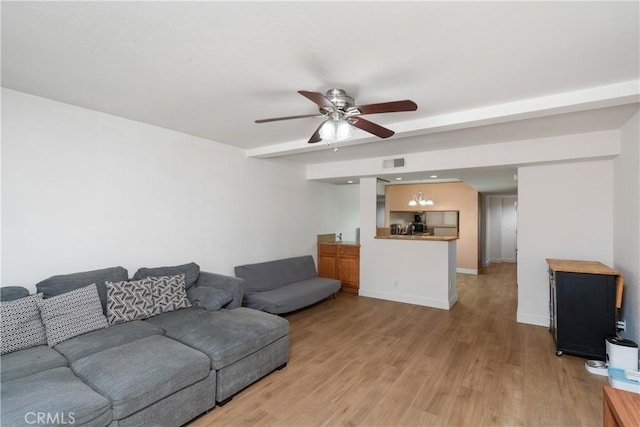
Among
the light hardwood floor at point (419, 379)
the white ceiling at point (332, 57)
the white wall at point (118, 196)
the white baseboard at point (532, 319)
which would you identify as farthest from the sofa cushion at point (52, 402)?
the white baseboard at point (532, 319)

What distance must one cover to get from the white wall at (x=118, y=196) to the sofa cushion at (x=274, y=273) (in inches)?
11.0

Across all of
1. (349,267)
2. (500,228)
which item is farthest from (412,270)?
(500,228)

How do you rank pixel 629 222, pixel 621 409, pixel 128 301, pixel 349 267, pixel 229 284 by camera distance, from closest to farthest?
pixel 621 409
pixel 128 301
pixel 629 222
pixel 229 284
pixel 349 267

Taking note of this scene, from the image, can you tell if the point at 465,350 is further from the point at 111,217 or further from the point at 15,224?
the point at 15,224

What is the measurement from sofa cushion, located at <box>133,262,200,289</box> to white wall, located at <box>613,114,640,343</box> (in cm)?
456

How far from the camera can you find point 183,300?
10.8 ft

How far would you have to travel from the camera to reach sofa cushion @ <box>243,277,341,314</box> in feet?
13.4

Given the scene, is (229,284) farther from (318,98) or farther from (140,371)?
(318,98)

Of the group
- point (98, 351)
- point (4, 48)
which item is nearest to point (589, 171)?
point (98, 351)

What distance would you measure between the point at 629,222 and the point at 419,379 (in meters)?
2.71

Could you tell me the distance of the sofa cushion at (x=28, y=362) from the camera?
1.95 meters

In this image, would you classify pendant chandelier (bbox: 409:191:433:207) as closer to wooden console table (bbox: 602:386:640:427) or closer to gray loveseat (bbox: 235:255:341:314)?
gray loveseat (bbox: 235:255:341:314)

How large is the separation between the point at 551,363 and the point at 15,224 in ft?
17.2

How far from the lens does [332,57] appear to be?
2025mm
